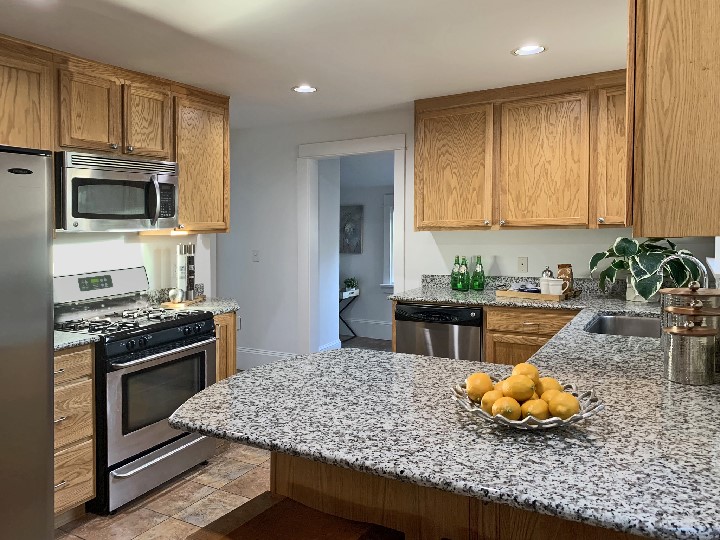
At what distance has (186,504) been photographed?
288 centimetres

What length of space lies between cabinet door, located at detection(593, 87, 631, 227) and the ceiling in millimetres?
224

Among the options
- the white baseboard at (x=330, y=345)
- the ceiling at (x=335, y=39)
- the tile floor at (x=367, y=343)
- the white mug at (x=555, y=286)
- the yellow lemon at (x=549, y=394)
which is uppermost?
the ceiling at (x=335, y=39)

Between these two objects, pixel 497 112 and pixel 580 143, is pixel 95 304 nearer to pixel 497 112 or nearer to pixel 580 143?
pixel 497 112

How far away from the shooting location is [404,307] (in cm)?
393

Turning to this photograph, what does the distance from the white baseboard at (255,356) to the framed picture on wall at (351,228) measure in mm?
1938

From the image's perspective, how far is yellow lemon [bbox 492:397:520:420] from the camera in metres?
1.21

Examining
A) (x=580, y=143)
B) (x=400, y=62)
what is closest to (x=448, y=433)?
(x=400, y=62)

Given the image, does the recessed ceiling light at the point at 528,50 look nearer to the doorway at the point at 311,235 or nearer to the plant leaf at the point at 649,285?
the plant leaf at the point at 649,285

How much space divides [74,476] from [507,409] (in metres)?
2.23

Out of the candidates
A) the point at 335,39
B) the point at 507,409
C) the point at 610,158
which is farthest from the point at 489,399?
the point at 610,158

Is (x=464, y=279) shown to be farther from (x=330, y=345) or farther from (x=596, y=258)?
(x=330, y=345)

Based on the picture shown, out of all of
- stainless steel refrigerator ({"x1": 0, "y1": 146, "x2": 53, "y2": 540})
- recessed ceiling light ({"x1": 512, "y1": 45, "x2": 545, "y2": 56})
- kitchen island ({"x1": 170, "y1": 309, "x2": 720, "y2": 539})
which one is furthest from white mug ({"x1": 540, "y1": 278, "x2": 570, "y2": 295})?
stainless steel refrigerator ({"x1": 0, "y1": 146, "x2": 53, "y2": 540})

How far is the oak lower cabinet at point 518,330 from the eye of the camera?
3.47 m

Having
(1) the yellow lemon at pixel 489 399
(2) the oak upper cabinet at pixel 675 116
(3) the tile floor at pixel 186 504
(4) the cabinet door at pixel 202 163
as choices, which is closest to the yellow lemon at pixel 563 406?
(1) the yellow lemon at pixel 489 399
